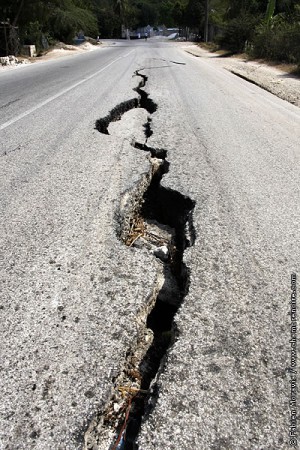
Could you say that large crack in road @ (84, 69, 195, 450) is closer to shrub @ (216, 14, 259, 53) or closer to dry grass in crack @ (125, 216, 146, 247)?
dry grass in crack @ (125, 216, 146, 247)

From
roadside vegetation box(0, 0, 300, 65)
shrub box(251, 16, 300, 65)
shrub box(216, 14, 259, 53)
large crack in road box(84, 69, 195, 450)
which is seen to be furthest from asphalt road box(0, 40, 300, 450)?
shrub box(216, 14, 259, 53)

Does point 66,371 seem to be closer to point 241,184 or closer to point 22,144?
point 241,184

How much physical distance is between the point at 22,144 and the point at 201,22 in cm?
5185

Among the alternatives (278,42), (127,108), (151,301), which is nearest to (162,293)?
(151,301)

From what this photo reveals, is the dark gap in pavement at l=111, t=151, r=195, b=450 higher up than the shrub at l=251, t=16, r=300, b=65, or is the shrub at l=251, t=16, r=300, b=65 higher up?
the shrub at l=251, t=16, r=300, b=65

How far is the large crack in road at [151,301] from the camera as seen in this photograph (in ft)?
4.13

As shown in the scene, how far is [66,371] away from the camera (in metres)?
1.37

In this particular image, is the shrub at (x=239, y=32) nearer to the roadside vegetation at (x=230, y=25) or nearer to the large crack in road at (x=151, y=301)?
the roadside vegetation at (x=230, y=25)

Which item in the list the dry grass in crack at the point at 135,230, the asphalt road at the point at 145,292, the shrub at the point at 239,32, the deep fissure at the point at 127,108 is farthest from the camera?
the shrub at the point at 239,32

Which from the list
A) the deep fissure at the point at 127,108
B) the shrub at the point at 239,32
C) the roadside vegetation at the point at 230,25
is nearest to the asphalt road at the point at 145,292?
the deep fissure at the point at 127,108

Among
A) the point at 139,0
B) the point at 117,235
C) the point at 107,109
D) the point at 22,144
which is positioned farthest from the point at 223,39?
the point at 139,0

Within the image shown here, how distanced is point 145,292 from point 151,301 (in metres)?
0.05

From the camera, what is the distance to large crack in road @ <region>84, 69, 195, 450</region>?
1259 mm

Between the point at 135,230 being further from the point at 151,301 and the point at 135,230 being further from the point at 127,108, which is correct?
the point at 127,108
